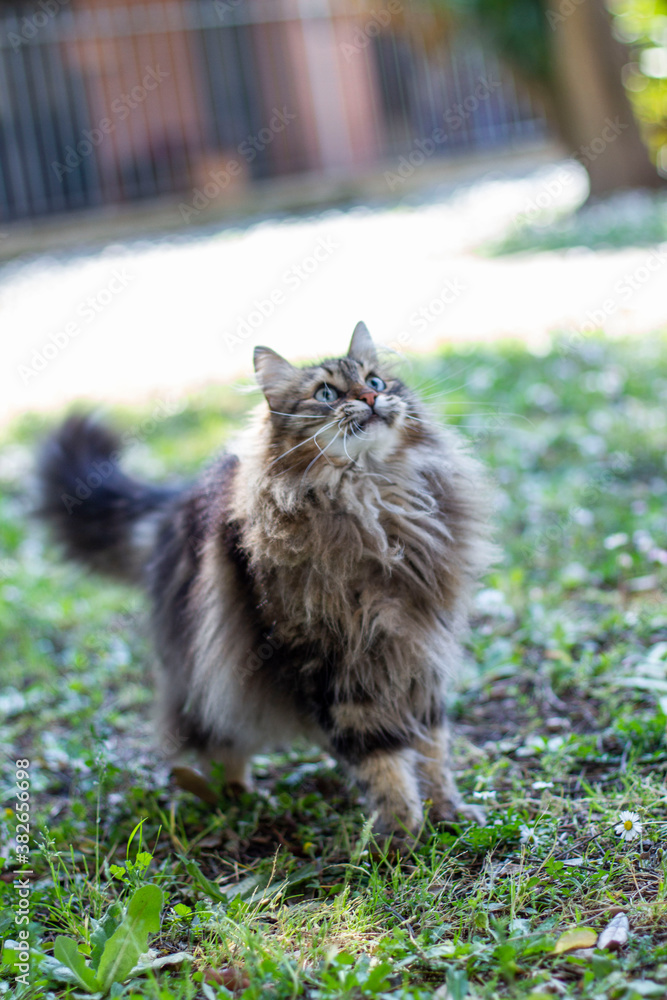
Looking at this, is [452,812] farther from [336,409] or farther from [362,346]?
[362,346]

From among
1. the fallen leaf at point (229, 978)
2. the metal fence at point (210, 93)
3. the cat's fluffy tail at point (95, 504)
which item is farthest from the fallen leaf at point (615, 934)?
the metal fence at point (210, 93)

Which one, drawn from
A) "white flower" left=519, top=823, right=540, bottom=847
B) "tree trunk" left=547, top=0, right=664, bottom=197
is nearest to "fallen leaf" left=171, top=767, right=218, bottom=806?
"white flower" left=519, top=823, right=540, bottom=847

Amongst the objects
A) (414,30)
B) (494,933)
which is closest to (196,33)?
(414,30)

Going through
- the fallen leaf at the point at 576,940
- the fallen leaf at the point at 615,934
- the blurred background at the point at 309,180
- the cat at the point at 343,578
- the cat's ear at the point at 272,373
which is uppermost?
the blurred background at the point at 309,180

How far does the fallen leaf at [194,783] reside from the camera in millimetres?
2555

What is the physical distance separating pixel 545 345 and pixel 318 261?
137 inches

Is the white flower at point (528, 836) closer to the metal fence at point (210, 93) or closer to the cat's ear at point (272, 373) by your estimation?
the cat's ear at point (272, 373)

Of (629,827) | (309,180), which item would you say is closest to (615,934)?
(629,827)

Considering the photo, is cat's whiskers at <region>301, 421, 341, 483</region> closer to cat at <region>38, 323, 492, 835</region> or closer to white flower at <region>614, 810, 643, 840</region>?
cat at <region>38, 323, 492, 835</region>

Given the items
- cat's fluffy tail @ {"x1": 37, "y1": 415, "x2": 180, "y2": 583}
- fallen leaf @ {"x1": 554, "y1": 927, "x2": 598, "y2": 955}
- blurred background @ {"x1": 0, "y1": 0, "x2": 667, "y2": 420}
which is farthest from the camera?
blurred background @ {"x1": 0, "y1": 0, "x2": 667, "y2": 420}

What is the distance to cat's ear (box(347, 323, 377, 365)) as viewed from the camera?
247 cm

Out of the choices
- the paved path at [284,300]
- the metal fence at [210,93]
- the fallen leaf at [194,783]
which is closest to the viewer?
the fallen leaf at [194,783]

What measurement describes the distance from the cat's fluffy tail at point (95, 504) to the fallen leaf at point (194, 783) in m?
0.72

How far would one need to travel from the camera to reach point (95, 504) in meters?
3.03
